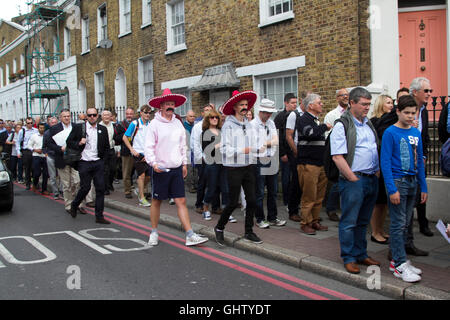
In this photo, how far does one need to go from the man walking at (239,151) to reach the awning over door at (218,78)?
6.47 meters

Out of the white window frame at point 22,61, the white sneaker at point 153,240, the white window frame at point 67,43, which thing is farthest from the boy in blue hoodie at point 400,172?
the white window frame at point 22,61

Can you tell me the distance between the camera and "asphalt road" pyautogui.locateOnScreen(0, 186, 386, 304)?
456 centimetres

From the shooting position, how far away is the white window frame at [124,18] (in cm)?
1852

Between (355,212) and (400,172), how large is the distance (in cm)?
64

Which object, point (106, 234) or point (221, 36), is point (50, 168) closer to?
point (106, 234)

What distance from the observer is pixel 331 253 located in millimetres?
5695

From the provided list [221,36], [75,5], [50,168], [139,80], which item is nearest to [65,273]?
[50,168]

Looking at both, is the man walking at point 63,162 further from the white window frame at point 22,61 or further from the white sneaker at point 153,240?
the white window frame at point 22,61

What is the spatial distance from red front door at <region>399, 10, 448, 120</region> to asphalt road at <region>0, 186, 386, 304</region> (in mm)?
6136

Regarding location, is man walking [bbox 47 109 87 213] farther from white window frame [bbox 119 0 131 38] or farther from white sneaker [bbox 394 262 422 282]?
white window frame [bbox 119 0 131 38]

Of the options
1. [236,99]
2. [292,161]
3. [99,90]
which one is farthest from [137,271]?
[99,90]

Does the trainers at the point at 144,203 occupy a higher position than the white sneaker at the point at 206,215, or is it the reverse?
the trainers at the point at 144,203

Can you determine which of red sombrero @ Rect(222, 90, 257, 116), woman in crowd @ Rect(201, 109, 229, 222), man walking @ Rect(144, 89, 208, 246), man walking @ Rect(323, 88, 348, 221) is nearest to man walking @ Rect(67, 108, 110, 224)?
woman in crowd @ Rect(201, 109, 229, 222)
